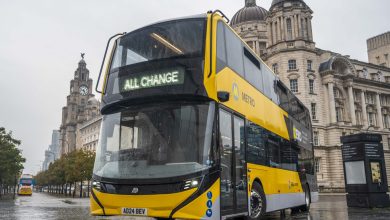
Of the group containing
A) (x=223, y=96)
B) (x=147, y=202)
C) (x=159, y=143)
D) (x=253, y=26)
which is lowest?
(x=147, y=202)

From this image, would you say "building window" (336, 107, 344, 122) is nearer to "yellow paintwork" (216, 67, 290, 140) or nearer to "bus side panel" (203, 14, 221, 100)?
"yellow paintwork" (216, 67, 290, 140)

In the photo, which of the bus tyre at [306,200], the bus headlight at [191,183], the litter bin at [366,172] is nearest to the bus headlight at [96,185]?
the bus headlight at [191,183]

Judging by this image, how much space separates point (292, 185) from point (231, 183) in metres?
5.99

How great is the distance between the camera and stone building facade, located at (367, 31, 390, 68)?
288 ft

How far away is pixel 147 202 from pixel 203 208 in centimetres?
115

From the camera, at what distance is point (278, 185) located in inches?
471

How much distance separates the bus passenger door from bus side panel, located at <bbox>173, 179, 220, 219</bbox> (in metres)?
0.34

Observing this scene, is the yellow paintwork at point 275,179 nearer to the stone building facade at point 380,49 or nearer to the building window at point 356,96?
the building window at point 356,96

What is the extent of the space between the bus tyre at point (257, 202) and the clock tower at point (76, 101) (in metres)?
129

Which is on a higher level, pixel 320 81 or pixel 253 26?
pixel 253 26

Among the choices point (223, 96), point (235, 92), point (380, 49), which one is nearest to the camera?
point (223, 96)

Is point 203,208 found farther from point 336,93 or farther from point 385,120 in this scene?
point 385,120

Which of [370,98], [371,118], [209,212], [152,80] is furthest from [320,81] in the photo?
[209,212]

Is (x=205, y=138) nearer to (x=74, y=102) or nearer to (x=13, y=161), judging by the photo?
(x=13, y=161)
